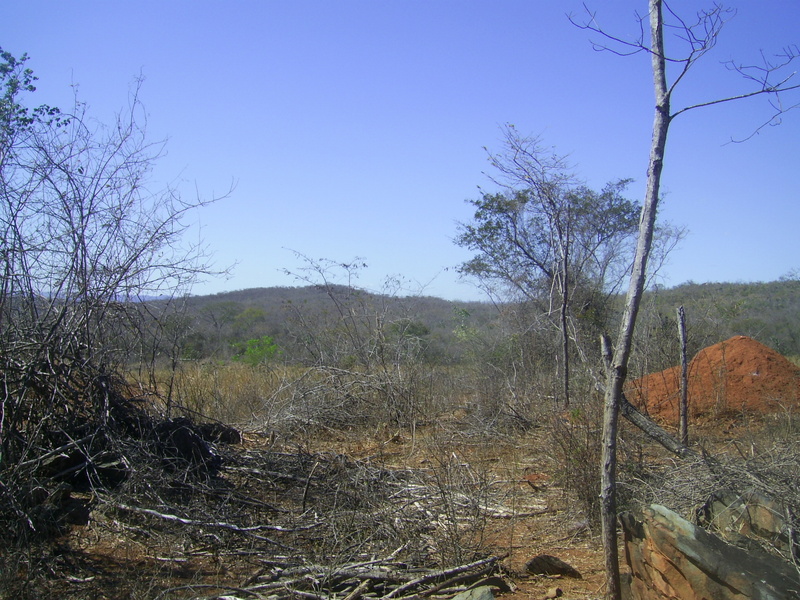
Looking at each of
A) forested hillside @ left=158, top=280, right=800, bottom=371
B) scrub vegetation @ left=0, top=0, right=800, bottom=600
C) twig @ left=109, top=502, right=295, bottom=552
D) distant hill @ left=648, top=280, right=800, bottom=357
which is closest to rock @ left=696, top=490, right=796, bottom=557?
scrub vegetation @ left=0, top=0, right=800, bottom=600

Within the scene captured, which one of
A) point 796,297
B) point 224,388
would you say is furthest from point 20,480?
point 796,297

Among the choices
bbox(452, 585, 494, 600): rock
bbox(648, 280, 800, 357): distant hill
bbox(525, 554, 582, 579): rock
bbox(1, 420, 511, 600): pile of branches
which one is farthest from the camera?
bbox(648, 280, 800, 357): distant hill

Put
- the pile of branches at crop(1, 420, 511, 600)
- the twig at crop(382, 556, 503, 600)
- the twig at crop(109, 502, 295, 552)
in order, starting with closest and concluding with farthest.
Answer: the twig at crop(382, 556, 503, 600), the pile of branches at crop(1, 420, 511, 600), the twig at crop(109, 502, 295, 552)

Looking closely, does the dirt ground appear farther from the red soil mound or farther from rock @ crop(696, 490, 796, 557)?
the red soil mound

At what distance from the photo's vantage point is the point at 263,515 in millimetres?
5008

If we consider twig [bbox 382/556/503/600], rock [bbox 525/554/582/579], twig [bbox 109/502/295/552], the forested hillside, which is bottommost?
rock [bbox 525/554/582/579]

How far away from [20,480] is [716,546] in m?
4.28

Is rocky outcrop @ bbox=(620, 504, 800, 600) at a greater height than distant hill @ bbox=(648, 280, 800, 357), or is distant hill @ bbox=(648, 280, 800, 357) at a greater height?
distant hill @ bbox=(648, 280, 800, 357)

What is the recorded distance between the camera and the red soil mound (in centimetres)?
870

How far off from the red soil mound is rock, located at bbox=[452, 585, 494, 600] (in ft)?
18.5

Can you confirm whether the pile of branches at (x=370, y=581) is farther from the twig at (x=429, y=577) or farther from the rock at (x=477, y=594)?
the rock at (x=477, y=594)

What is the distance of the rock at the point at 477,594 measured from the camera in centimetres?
334

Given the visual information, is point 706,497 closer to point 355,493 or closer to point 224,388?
point 355,493

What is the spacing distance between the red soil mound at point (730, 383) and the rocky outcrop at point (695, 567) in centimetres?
535
